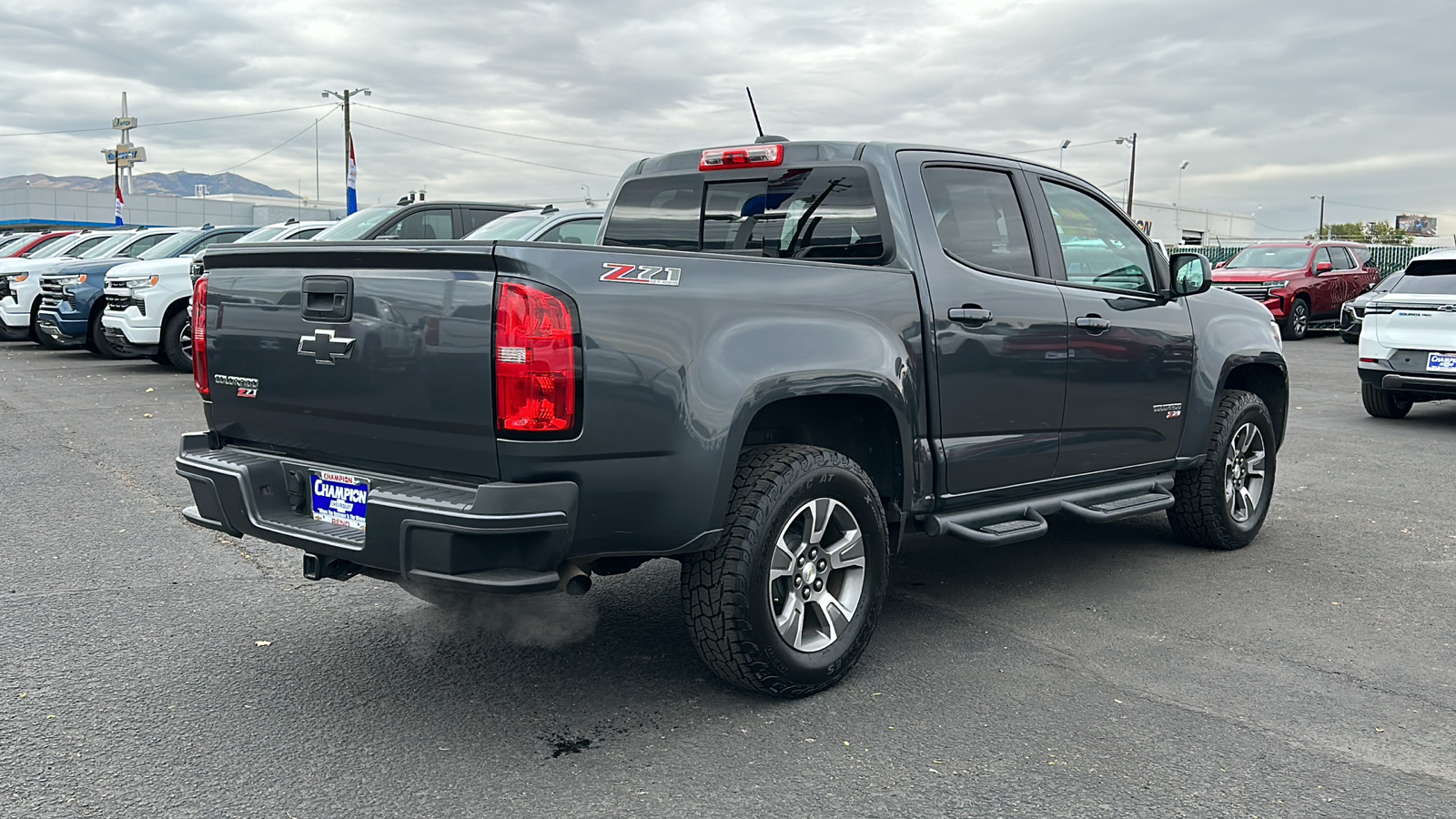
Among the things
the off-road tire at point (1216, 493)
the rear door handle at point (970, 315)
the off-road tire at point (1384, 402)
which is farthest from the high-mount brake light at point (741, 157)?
the off-road tire at point (1384, 402)

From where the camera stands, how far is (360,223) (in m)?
12.9

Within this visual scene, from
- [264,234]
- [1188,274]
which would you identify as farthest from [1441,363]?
[264,234]

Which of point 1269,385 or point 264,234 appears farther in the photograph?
point 264,234

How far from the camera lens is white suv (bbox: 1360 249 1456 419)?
10641 mm

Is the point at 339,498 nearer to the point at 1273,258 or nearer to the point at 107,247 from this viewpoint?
the point at 107,247

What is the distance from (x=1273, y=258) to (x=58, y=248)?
22.4 m

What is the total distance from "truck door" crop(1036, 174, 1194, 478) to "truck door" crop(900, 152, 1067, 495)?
0.14 m

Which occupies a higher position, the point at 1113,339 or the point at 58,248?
the point at 58,248

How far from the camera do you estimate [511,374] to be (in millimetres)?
3406

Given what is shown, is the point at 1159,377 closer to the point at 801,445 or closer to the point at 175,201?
the point at 801,445

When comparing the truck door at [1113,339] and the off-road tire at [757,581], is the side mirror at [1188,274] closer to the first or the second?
the truck door at [1113,339]

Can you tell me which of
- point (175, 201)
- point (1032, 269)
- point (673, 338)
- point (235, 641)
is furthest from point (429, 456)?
point (175, 201)

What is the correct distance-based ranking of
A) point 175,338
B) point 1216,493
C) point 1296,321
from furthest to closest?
point 1296,321
point 175,338
point 1216,493

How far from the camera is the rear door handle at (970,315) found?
4.66m
